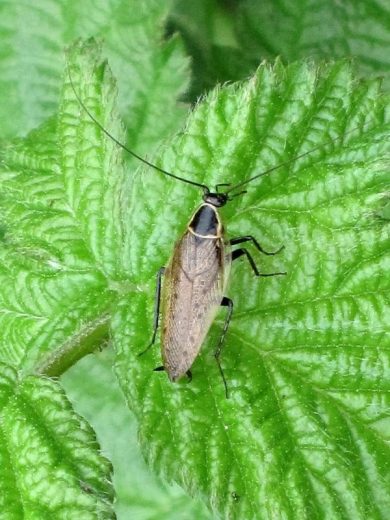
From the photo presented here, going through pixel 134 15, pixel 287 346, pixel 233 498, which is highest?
pixel 134 15

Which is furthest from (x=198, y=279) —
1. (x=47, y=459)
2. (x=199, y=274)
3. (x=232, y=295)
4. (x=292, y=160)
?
(x=47, y=459)

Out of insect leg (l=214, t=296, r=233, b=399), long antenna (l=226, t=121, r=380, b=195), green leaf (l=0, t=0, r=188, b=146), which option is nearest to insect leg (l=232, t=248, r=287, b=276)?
insect leg (l=214, t=296, r=233, b=399)

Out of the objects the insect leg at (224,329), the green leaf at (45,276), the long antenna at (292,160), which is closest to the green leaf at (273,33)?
the green leaf at (45,276)

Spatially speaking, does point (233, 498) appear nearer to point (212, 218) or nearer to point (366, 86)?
point (212, 218)

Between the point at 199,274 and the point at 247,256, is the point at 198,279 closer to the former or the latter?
the point at 199,274

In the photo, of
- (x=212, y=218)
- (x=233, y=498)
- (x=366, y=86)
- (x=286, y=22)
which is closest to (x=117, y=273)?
(x=212, y=218)

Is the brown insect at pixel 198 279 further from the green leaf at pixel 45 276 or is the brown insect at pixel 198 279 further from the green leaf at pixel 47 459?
the green leaf at pixel 47 459
